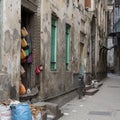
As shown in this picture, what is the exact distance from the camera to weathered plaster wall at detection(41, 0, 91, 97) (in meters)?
14.0

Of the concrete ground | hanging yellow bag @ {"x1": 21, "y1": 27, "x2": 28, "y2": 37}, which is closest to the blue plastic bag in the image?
the concrete ground

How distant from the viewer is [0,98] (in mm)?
10070

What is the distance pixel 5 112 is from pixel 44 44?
5273 mm

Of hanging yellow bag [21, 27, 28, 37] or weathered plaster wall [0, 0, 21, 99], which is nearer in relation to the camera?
weathered plaster wall [0, 0, 21, 99]

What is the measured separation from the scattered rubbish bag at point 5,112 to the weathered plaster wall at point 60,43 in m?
4.85

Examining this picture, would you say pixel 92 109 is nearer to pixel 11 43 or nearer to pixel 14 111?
pixel 11 43

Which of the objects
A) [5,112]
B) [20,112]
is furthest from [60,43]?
[5,112]

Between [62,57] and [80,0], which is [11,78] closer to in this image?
[62,57]

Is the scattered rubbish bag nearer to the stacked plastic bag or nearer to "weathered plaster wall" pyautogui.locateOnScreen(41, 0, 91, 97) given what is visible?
the stacked plastic bag

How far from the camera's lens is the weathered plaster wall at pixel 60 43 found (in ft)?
46.0

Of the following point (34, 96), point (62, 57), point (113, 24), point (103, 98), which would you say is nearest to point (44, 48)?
point (34, 96)

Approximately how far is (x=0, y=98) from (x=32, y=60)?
11.6 feet

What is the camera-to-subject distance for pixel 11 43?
1076 centimetres

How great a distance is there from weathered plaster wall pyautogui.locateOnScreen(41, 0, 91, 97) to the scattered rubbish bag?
191 inches
